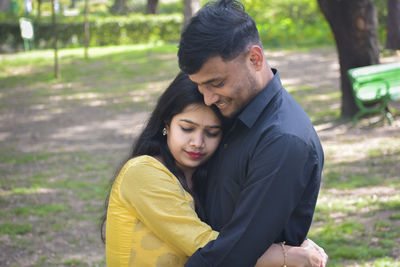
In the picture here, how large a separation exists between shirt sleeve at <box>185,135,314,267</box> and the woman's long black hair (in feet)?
1.46

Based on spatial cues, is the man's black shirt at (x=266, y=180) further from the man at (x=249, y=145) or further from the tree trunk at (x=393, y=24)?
the tree trunk at (x=393, y=24)

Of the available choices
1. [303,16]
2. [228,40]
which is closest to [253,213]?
[228,40]

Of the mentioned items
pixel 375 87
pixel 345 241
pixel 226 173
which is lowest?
pixel 375 87

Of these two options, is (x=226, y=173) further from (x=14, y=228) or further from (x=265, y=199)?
(x=14, y=228)

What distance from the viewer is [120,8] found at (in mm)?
33500

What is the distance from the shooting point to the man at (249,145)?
201cm

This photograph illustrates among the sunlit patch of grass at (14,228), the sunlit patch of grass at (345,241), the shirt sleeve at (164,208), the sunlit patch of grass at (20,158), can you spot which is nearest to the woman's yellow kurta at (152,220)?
the shirt sleeve at (164,208)

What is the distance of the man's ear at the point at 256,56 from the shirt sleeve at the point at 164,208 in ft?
2.09

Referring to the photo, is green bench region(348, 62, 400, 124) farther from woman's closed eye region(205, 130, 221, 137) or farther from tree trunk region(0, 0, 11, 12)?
tree trunk region(0, 0, 11, 12)

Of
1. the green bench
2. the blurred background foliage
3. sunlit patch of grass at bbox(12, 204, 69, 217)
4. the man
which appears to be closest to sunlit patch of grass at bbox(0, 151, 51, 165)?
sunlit patch of grass at bbox(12, 204, 69, 217)

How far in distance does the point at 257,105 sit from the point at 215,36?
33 centimetres

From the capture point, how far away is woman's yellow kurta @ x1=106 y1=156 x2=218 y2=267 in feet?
7.45

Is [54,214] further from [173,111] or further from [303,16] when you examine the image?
[303,16]

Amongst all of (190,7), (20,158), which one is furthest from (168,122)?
(190,7)
